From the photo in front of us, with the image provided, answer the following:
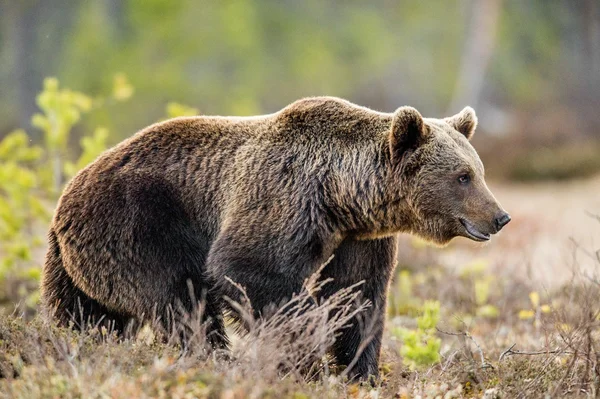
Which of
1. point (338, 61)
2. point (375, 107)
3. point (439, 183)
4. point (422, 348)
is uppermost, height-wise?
point (338, 61)

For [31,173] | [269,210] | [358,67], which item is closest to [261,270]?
[269,210]

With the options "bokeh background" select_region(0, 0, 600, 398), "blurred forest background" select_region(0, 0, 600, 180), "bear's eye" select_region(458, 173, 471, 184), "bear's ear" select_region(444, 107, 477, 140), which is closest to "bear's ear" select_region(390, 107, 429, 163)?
"bear's eye" select_region(458, 173, 471, 184)

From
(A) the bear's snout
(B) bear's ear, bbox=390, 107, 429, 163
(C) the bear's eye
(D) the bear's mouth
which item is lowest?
(D) the bear's mouth

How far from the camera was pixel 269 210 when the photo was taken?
17.9 ft

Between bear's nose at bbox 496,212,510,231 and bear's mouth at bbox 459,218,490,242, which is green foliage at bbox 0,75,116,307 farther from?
bear's nose at bbox 496,212,510,231

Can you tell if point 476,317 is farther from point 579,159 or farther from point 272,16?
point 272,16

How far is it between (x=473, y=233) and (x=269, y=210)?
1.33m

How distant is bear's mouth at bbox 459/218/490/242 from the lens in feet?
17.8

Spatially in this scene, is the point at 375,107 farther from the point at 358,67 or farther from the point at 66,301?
the point at 66,301

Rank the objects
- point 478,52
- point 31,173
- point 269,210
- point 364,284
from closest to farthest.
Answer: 1. point 269,210
2. point 364,284
3. point 31,173
4. point 478,52

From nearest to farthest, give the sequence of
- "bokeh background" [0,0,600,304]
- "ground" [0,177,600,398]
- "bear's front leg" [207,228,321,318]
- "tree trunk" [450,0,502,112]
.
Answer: "ground" [0,177,600,398] → "bear's front leg" [207,228,321,318] → "bokeh background" [0,0,600,304] → "tree trunk" [450,0,502,112]

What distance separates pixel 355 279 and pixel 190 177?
4.36 feet

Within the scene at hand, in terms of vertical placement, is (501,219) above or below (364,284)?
above

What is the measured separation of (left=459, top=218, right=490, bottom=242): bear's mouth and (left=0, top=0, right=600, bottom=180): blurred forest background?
16.6 metres
